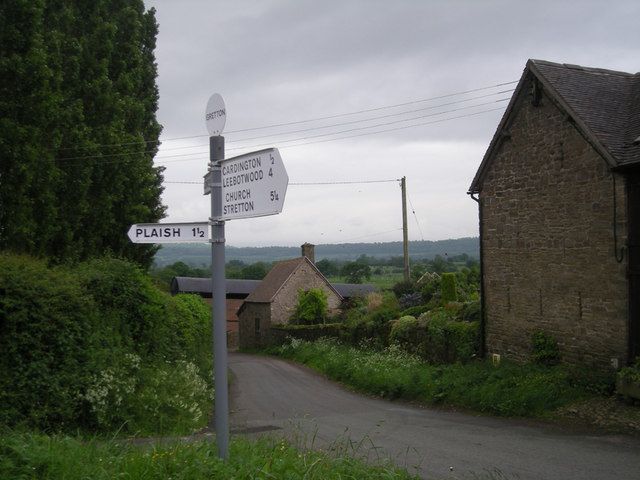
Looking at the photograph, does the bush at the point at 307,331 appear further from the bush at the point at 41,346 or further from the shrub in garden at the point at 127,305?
the bush at the point at 41,346

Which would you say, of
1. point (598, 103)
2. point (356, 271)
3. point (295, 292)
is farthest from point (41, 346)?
point (356, 271)

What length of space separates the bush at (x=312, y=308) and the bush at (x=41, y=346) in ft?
124

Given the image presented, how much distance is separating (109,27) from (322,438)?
45.1 ft

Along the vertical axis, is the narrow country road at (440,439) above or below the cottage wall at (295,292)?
below

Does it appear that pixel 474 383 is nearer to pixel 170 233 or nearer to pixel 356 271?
pixel 170 233

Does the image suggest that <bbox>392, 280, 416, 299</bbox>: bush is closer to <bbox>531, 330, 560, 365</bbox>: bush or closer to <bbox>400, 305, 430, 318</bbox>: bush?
<bbox>400, 305, 430, 318</bbox>: bush

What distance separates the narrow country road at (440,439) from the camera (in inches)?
374

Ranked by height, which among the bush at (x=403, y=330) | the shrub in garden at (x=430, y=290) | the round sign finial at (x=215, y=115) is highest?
the round sign finial at (x=215, y=115)

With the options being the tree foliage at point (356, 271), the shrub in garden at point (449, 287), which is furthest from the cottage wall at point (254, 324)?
the tree foliage at point (356, 271)

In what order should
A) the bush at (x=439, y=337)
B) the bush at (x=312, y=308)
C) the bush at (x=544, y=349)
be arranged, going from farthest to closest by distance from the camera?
1. the bush at (x=312, y=308)
2. the bush at (x=439, y=337)
3. the bush at (x=544, y=349)

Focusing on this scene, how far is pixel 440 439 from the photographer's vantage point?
12516mm

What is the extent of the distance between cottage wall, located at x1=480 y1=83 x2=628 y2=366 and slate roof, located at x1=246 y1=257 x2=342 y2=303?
3274 centimetres

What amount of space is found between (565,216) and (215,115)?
13297mm

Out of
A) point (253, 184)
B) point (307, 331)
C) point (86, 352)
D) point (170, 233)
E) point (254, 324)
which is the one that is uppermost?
point (253, 184)
